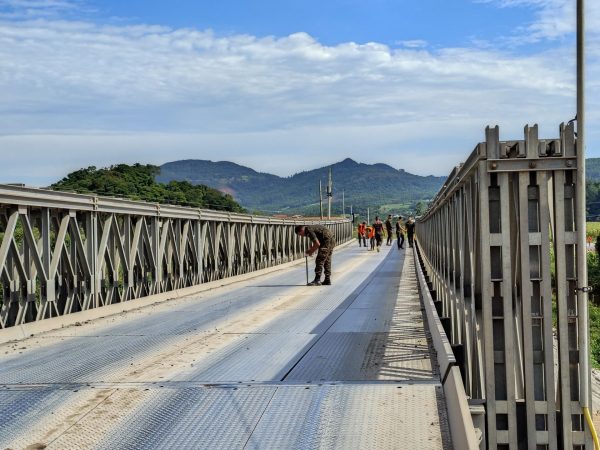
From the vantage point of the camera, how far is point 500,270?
20.3 ft

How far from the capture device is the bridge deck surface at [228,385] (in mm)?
5930

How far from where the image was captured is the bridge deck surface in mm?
5930

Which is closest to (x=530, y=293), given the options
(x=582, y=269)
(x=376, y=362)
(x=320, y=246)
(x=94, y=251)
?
(x=582, y=269)

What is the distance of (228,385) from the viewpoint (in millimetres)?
7508

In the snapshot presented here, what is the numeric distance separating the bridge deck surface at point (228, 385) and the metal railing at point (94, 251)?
98cm

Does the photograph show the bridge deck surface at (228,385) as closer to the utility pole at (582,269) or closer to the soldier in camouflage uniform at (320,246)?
the utility pole at (582,269)

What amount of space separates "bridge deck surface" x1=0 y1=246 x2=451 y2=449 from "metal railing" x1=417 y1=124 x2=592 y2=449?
63cm

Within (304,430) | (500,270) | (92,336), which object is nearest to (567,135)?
(500,270)

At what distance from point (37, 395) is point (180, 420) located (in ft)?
5.76

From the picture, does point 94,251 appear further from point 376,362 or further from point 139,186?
point 139,186

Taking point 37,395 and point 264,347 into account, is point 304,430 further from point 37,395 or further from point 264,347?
point 264,347

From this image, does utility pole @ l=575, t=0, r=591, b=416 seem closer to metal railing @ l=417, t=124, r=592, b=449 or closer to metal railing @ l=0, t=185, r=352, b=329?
metal railing @ l=417, t=124, r=592, b=449

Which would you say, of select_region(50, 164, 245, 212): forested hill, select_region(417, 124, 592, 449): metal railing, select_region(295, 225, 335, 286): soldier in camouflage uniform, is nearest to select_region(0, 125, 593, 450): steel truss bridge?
select_region(417, 124, 592, 449): metal railing

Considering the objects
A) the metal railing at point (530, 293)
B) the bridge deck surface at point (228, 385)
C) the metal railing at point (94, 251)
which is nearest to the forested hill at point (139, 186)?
the metal railing at point (94, 251)
